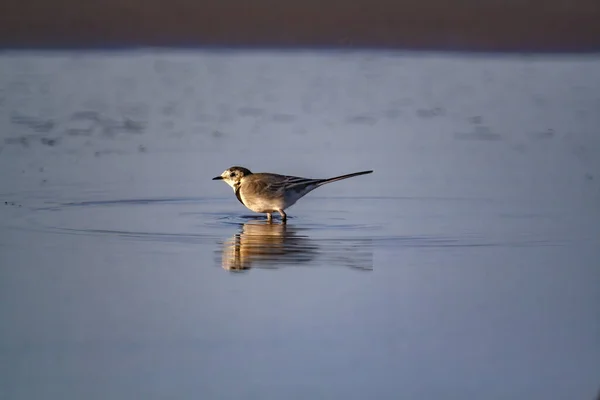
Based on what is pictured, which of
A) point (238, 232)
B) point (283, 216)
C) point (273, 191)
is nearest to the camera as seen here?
point (238, 232)

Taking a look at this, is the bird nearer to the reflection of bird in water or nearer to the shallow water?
the shallow water

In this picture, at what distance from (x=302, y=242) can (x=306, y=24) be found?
12.7 metres

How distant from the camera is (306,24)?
70.4 feet

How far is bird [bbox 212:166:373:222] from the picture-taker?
34.0 ft

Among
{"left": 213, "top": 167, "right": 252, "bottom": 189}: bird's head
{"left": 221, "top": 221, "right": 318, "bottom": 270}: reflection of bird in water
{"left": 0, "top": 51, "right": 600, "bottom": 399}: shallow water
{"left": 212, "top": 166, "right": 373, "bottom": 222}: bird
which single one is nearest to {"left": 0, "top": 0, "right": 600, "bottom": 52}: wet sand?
{"left": 0, "top": 51, "right": 600, "bottom": 399}: shallow water

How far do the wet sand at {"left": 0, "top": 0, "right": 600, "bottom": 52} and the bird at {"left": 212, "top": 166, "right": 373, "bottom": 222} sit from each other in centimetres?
1053

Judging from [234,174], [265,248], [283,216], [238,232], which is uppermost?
[234,174]

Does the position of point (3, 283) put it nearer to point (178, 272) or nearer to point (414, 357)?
point (178, 272)

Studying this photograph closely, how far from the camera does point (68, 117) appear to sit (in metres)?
14.8

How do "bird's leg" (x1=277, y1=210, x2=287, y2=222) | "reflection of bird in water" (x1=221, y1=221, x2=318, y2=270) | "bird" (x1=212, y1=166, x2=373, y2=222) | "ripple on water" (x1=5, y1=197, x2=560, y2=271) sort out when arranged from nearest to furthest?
"reflection of bird in water" (x1=221, y1=221, x2=318, y2=270) → "ripple on water" (x1=5, y1=197, x2=560, y2=271) → "bird" (x1=212, y1=166, x2=373, y2=222) → "bird's leg" (x1=277, y1=210, x2=287, y2=222)

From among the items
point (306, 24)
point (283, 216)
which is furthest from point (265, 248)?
point (306, 24)

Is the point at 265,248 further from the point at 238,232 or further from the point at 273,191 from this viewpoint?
the point at 273,191

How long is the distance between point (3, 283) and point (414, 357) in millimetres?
2752

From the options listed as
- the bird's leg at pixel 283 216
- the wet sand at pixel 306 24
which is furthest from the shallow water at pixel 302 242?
the wet sand at pixel 306 24
